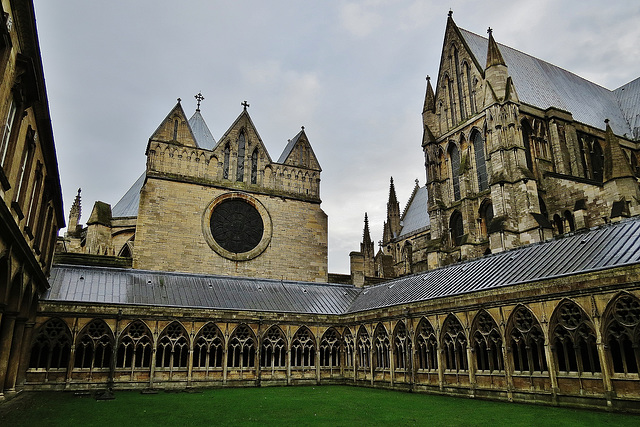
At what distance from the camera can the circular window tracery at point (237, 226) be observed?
3039 centimetres

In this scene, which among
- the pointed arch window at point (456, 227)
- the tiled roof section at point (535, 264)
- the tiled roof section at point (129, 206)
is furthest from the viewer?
the tiled roof section at point (129, 206)

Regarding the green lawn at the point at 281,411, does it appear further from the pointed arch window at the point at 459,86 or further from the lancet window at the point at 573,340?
the pointed arch window at the point at 459,86

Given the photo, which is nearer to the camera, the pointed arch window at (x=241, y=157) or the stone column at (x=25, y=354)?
the stone column at (x=25, y=354)

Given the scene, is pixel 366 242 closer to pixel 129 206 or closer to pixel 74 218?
pixel 129 206

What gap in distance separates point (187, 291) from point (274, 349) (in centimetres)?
563

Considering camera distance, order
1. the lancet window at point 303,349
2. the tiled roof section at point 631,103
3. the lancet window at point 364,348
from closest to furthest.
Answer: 1. the lancet window at point 364,348
2. the lancet window at point 303,349
3. the tiled roof section at point 631,103

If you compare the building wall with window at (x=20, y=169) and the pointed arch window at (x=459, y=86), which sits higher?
the pointed arch window at (x=459, y=86)

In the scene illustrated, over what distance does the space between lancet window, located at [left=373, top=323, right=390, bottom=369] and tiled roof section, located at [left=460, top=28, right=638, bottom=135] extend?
76.0ft

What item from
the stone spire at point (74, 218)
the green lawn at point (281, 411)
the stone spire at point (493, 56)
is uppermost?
the stone spire at point (493, 56)

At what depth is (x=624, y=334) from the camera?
12586mm

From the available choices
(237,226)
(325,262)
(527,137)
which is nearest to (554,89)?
(527,137)

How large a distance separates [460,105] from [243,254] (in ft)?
72.7

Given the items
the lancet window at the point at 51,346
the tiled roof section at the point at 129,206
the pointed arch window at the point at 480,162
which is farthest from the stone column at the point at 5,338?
the pointed arch window at the point at 480,162

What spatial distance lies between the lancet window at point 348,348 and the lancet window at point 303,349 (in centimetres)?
178
